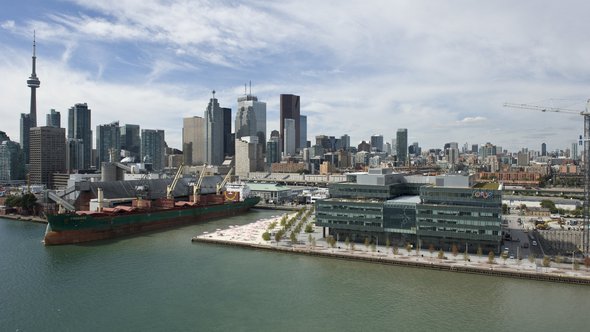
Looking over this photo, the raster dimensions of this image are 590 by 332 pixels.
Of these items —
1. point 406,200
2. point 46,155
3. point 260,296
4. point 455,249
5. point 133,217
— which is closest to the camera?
point 260,296

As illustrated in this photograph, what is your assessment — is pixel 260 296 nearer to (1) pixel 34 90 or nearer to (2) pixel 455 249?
(2) pixel 455 249

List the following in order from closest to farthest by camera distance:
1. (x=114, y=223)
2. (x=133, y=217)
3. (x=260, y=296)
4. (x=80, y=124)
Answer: (x=260, y=296), (x=114, y=223), (x=133, y=217), (x=80, y=124)

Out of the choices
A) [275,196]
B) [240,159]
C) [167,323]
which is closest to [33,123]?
[240,159]

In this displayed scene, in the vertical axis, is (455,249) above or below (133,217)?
below

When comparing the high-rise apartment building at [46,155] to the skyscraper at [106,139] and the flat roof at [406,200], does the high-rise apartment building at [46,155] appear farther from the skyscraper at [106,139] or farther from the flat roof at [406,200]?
the flat roof at [406,200]

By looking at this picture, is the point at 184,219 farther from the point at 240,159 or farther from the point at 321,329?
the point at 240,159

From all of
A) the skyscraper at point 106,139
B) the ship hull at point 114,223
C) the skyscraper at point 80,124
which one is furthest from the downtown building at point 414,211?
the skyscraper at point 106,139

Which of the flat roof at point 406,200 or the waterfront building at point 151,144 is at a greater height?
the waterfront building at point 151,144

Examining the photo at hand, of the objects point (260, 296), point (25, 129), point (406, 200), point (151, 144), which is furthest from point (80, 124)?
point (260, 296)
